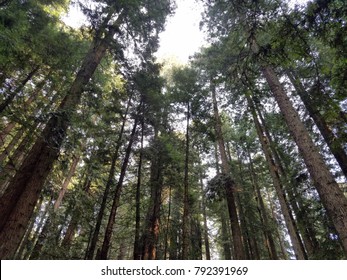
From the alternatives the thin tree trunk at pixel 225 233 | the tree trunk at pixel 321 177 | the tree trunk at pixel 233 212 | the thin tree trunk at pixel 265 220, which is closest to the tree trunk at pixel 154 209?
the tree trunk at pixel 233 212

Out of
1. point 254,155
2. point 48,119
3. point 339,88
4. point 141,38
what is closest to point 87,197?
point 48,119

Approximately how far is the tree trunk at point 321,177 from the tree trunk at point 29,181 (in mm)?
5162

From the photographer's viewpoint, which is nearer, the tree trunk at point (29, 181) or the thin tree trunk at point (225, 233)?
the tree trunk at point (29, 181)

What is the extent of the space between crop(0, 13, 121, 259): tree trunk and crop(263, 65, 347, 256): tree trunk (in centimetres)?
516

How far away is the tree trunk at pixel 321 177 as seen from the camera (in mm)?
4629

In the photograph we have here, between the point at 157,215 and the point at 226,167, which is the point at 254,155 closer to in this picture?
the point at 226,167

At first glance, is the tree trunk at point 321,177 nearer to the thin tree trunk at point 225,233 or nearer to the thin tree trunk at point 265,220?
the thin tree trunk at point 265,220

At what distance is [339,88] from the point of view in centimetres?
411

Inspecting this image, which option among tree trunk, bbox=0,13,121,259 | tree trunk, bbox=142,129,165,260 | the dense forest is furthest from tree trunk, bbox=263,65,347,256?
tree trunk, bbox=142,129,165,260

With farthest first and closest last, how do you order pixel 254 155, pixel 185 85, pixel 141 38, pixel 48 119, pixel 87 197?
pixel 254 155 < pixel 185 85 < pixel 87 197 < pixel 141 38 < pixel 48 119

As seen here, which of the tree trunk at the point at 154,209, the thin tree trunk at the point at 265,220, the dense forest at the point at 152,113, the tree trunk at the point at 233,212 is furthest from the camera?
the thin tree trunk at the point at 265,220

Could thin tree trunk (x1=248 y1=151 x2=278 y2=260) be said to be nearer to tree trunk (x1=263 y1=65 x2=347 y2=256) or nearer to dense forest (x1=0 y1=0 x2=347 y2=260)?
dense forest (x1=0 y1=0 x2=347 y2=260)

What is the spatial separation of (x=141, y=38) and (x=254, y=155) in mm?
12035

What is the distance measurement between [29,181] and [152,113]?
630cm
